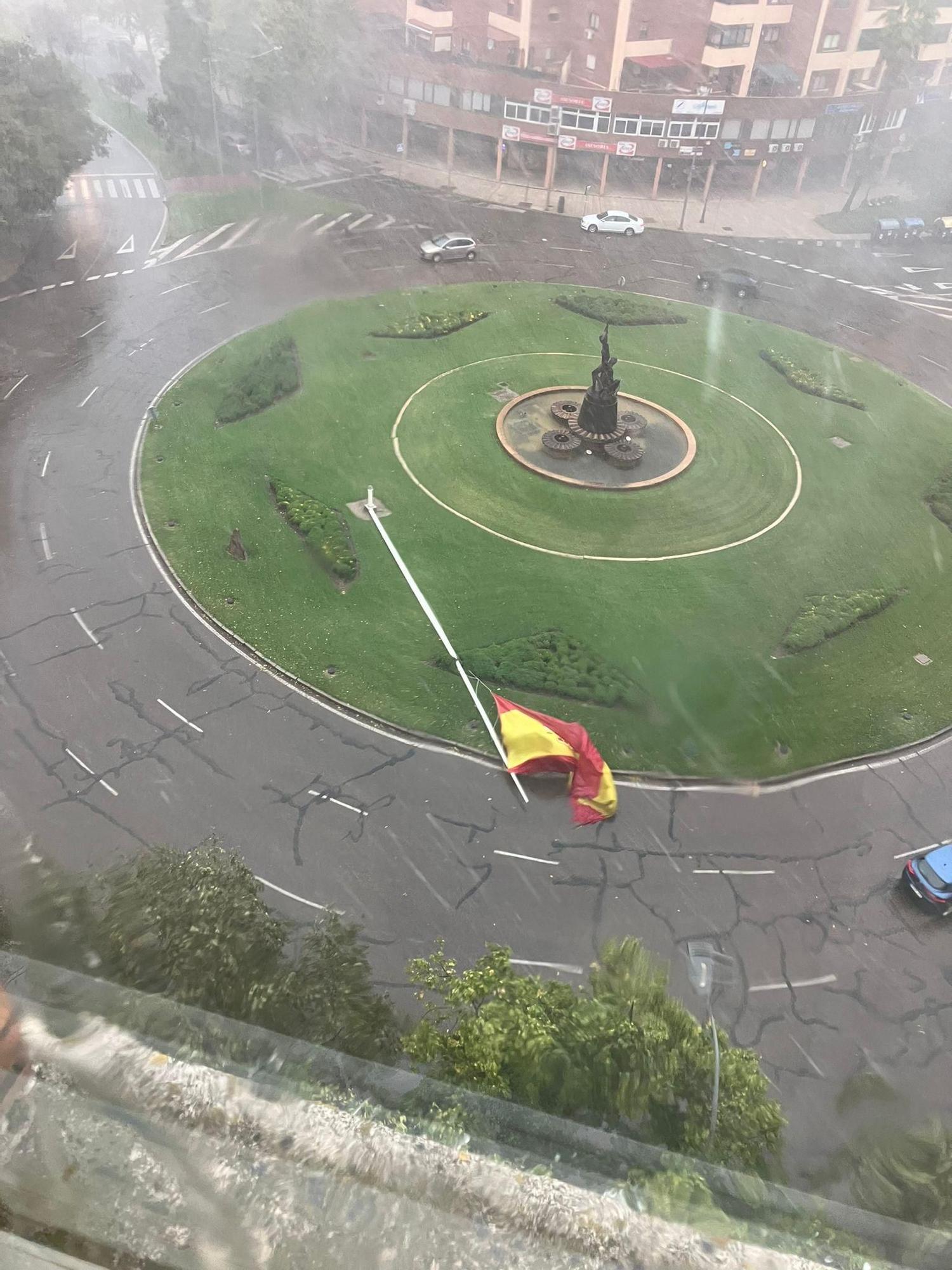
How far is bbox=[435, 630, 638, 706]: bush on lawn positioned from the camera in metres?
19.2

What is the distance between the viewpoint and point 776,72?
2061 inches

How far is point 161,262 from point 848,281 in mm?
33094

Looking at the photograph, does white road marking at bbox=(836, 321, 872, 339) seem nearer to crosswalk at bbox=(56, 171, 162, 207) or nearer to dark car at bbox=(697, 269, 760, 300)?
dark car at bbox=(697, 269, 760, 300)

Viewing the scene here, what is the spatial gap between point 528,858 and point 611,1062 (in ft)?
21.3

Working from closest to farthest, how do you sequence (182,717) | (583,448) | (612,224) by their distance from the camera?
(182,717) → (583,448) → (612,224)

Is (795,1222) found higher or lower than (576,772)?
higher

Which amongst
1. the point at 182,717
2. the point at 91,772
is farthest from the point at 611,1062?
the point at 182,717

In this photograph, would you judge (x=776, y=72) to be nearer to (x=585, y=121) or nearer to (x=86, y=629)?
(x=585, y=121)

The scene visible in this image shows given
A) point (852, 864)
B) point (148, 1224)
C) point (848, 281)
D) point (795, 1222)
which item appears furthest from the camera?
point (848, 281)

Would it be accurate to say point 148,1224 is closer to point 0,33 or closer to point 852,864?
point 852,864

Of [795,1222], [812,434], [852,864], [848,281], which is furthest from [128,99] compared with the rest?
[795,1222]

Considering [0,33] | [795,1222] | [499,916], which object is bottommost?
[499,916]

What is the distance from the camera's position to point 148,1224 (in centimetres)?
679

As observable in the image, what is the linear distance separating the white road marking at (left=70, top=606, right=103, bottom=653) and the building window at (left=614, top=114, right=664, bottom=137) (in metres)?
45.5
